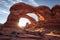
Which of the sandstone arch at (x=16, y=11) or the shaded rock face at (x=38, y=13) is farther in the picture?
the sandstone arch at (x=16, y=11)

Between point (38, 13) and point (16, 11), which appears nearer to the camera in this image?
point (16, 11)

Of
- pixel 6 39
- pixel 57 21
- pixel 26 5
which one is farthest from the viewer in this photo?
pixel 26 5

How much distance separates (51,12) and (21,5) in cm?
1188

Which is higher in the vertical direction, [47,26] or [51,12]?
[51,12]

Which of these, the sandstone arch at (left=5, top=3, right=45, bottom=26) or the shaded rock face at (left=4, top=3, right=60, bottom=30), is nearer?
the shaded rock face at (left=4, top=3, right=60, bottom=30)

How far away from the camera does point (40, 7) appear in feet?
140

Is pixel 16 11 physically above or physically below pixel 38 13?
above

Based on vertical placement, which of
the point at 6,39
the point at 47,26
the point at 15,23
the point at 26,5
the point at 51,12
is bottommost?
the point at 6,39

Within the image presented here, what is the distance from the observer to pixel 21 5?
41.9 meters

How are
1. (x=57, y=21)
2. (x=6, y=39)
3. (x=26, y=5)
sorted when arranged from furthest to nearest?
1. (x=26, y=5)
2. (x=57, y=21)
3. (x=6, y=39)

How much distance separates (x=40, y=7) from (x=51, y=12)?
15.4 feet

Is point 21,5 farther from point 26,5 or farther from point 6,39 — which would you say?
point 6,39

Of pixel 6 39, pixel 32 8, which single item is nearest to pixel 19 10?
pixel 32 8

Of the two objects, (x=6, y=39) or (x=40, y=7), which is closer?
(x=6, y=39)
